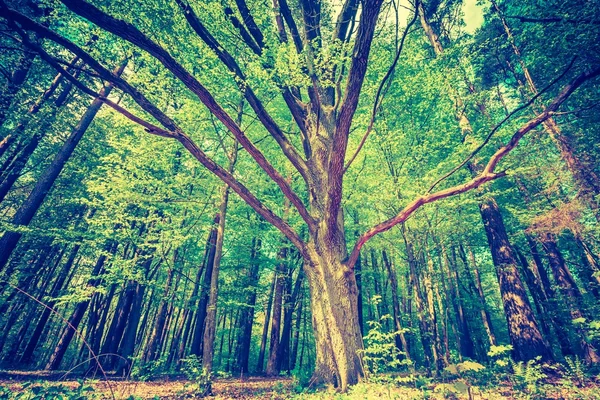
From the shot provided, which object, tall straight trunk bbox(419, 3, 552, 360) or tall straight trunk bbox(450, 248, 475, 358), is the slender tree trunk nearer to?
tall straight trunk bbox(419, 3, 552, 360)

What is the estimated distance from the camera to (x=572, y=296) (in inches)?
392

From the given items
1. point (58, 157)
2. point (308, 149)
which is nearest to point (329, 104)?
point (308, 149)

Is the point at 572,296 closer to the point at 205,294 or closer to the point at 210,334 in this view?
the point at 210,334

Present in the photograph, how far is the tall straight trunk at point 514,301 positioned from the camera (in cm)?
786

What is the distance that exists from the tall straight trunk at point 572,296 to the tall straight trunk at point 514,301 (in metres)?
1.46

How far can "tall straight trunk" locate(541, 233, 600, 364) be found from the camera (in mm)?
9312

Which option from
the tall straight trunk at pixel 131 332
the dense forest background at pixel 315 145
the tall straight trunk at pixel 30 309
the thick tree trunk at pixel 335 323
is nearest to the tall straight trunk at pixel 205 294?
the dense forest background at pixel 315 145

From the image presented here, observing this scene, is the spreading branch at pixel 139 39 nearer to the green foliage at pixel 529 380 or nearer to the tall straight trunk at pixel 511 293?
the tall straight trunk at pixel 511 293

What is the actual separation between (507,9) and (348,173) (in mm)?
8287

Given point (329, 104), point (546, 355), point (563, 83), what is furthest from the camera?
point (563, 83)

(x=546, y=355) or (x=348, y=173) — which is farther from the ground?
(x=348, y=173)

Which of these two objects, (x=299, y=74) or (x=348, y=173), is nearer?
(x=299, y=74)

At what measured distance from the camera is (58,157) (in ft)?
34.7

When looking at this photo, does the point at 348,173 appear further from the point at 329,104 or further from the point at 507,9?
the point at 507,9
